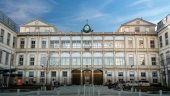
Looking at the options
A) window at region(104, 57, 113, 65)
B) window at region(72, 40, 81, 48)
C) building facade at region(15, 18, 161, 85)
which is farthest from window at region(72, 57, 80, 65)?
window at region(104, 57, 113, 65)

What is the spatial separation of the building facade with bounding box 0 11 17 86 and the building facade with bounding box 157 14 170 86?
34.0 m

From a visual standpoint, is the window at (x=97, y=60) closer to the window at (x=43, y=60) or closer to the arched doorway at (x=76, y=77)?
the arched doorway at (x=76, y=77)

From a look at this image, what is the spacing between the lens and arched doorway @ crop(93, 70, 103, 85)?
2162 inches

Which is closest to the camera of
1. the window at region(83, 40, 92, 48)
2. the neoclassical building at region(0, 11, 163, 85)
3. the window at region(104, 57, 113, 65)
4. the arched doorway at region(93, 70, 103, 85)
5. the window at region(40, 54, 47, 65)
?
the neoclassical building at region(0, 11, 163, 85)

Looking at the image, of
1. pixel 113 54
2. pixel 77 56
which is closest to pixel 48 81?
pixel 77 56

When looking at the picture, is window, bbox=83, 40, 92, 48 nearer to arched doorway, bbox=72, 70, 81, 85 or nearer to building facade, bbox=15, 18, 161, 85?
building facade, bbox=15, 18, 161, 85

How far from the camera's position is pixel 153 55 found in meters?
55.6

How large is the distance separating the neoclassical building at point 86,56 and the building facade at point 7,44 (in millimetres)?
976

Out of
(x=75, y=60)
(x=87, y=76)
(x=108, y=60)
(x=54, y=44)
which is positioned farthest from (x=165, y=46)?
(x=54, y=44)

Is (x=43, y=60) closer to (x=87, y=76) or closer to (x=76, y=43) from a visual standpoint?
(x=76, y=43)

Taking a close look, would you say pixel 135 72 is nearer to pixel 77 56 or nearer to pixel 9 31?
pixel 77 56

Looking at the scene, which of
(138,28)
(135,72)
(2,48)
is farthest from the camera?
(138,28)

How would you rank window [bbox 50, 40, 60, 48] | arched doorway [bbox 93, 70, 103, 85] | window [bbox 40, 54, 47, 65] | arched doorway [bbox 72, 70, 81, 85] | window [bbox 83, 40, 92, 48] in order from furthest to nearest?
window [bbox 50, 40, 60, 48] < window [bbox 83, 40, 92, 48] < window [bbox 40, 54, 47, 65] < arched doorway [bbox 72, 70, 81, 85] < arched doorway [bbox 93, 70, 103, 85]

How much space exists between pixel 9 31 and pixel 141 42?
3279 centimetres
